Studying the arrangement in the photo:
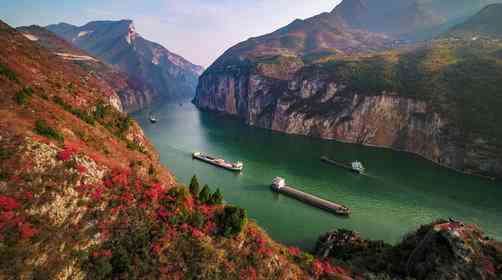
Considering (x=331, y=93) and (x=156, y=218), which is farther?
(x=331, y=93)

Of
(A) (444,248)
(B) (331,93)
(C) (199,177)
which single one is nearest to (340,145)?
(B) (331,93)

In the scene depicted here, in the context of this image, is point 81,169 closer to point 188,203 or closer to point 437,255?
point 188,203

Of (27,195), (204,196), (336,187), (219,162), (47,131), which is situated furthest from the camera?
(219,162)

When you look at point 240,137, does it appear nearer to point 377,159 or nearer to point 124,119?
point 377,159

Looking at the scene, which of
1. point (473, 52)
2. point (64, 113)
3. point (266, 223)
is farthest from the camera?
point (473, 52)

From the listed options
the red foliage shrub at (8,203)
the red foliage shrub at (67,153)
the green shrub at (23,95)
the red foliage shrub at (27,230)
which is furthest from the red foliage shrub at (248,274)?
the green shrub at (23,95)

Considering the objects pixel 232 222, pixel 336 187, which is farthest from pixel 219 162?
pixel 232 222

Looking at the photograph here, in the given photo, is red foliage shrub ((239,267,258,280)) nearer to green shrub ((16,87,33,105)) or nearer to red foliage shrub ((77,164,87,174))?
red foliage shrub ((77,164,87,174))
